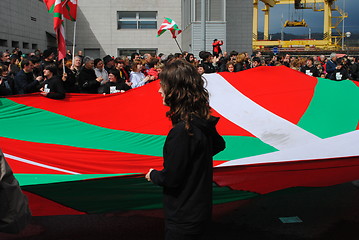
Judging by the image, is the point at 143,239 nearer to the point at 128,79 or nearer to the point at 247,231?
the point at 247,231

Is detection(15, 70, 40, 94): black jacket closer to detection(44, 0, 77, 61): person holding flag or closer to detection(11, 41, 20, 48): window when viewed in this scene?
detection(44, 0, 77, 61): person holding flag

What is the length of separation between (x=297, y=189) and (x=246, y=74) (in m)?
2.30

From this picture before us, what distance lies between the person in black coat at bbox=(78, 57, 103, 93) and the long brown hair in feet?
16.2

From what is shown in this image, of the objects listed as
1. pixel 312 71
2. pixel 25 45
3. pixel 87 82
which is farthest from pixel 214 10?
pixel 87 82

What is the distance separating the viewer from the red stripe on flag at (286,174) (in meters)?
3.71

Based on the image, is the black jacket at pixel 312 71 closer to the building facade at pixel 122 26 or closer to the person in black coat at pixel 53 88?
the person in black coat at pixel 53 88

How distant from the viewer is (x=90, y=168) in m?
3.75

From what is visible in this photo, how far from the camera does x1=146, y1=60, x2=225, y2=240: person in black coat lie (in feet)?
7.12

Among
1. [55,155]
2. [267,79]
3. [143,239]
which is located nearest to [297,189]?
[143,239]

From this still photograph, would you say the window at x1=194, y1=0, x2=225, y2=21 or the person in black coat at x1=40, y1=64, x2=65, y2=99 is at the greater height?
the window at x1=194, y1=0, x2=225, y2=21

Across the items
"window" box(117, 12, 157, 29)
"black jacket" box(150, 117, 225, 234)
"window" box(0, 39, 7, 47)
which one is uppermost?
"window" box(117, 12, 157, 29)

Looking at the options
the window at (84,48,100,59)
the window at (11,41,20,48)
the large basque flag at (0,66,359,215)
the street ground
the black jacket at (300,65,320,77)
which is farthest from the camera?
the window at (84,48,100,59)

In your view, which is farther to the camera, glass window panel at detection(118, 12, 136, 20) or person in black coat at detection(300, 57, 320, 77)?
glass window panel at detection(118, 12, 136, 20)

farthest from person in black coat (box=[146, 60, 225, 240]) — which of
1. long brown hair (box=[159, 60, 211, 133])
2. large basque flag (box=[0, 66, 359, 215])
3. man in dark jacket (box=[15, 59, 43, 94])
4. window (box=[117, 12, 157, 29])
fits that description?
window (box=[117, 12, 157, 29])
